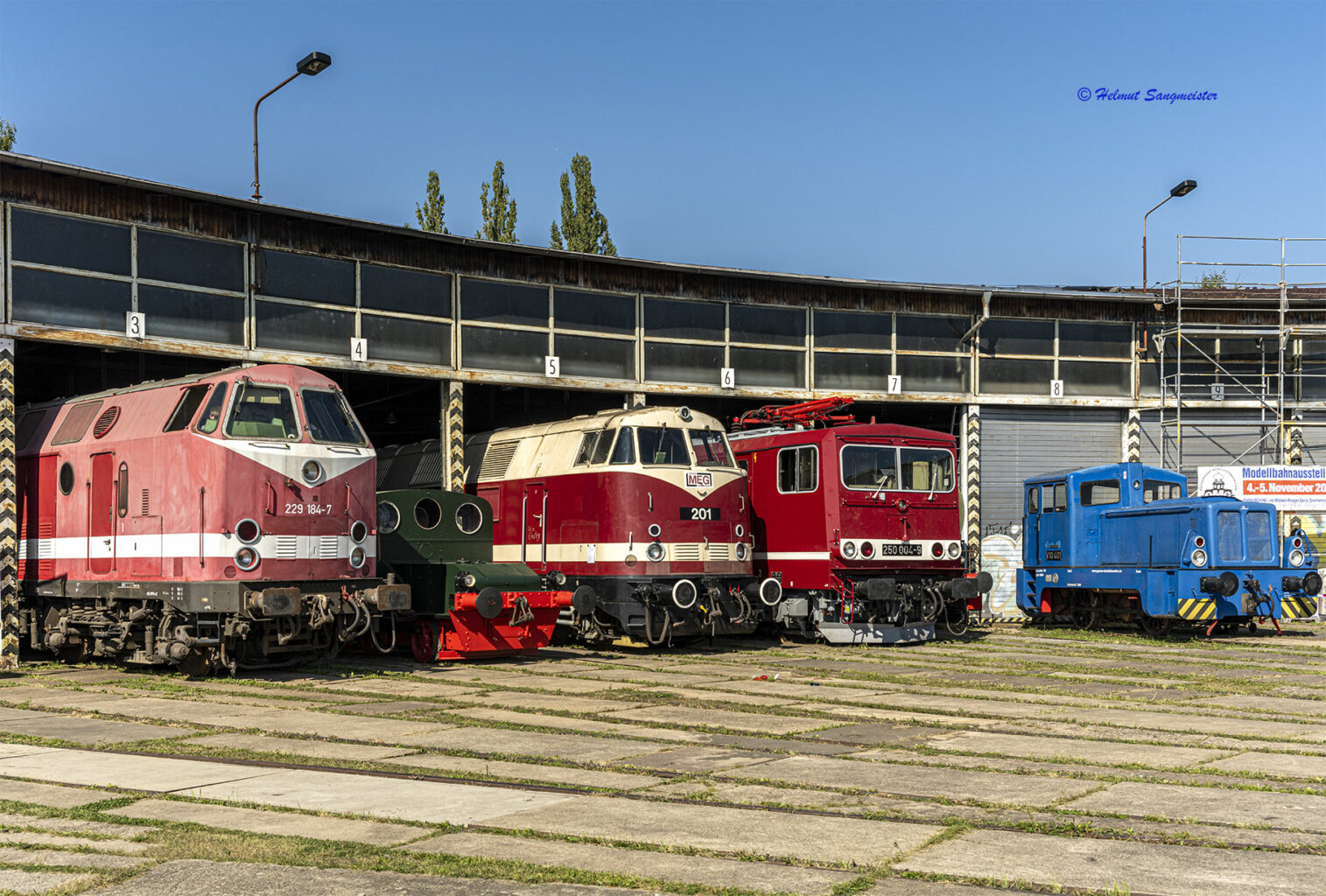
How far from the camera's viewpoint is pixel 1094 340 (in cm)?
2731

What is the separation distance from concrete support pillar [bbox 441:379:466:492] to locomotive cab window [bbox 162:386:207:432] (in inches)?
286

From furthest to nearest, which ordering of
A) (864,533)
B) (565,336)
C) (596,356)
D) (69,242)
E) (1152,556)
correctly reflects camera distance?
(596,356) → (565,336) → (1152,556) → (864,533) → (69,242)

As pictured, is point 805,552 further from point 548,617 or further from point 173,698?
point 173,698

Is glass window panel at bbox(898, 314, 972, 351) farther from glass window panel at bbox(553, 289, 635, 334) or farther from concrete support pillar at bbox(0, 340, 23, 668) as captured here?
concrete support pillar at bbox(0, 340, 23, 668)

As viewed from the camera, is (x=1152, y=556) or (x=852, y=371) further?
(x=852, y=371)

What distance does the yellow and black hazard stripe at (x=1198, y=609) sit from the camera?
64.9 feet

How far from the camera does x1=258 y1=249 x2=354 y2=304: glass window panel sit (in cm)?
1995

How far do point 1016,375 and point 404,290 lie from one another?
13.4 m

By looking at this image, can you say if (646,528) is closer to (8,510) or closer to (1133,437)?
(8,510)

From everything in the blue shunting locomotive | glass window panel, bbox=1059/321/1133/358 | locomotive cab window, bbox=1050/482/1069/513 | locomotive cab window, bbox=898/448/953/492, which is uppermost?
glass window panel, bbox=1059/321/1133/358

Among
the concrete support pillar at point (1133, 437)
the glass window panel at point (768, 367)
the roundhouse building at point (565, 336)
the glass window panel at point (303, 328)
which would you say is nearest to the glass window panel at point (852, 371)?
the roundhouse building at point (565, 336)

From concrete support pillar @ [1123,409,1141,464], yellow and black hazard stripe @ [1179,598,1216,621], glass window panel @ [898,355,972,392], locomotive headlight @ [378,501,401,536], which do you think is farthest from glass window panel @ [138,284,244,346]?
concrete support pillar @ [1123,409,1141,464]

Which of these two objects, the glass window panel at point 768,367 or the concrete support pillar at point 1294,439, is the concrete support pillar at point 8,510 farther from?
the concrete support pillar at point 1294,439

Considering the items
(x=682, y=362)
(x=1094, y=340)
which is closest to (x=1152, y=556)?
(x=1094, y=340)
